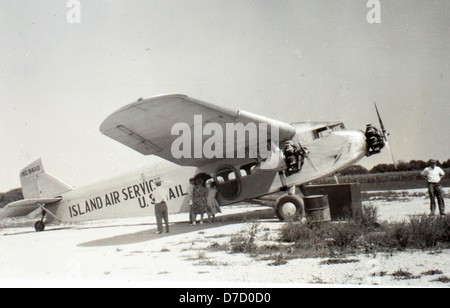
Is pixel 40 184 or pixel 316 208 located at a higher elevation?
pixel 40 184

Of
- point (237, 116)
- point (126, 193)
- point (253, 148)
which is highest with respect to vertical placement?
point (237, 116)

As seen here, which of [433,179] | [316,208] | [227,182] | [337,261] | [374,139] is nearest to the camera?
[337,261]

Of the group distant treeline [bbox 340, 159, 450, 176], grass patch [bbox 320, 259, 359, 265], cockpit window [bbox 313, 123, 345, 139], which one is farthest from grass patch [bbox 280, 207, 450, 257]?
distant treeline [bbox 340, 159, 450, 176]

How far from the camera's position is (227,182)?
10.4 metres

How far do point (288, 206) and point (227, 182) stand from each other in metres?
1.93

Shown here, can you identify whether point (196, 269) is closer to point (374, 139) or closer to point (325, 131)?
point (325, 131)

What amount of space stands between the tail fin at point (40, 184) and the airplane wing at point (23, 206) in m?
0.45

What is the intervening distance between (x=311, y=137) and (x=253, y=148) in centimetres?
162

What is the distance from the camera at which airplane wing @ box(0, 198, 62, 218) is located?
438 inches

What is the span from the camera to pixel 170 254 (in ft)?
19.8

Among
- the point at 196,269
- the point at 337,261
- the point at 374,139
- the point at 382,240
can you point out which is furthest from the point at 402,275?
the point at 374,139
